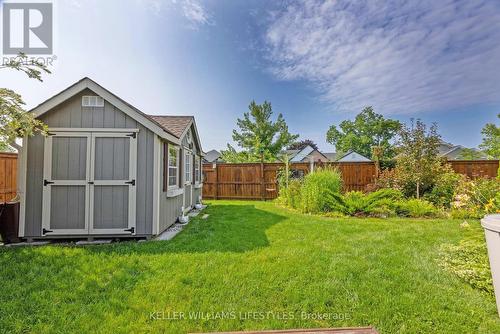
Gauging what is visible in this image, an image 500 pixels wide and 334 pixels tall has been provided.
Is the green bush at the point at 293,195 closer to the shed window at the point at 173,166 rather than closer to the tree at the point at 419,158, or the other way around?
the tree at the point at 419,158

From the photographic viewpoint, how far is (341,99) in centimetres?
1210

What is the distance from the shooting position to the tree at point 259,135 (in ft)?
64.3

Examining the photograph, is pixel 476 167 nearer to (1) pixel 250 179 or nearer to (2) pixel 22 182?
(1) pixel 250 179

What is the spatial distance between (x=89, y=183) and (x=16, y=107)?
1636 millimetres

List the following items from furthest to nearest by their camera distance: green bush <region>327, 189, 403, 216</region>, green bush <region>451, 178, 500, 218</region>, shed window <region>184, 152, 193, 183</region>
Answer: shed window <region>184, 152, 193, 183</region>
green bush <region>327, 189, 403, 216</region>
green bush <region>451, 178, 500, 218</region>

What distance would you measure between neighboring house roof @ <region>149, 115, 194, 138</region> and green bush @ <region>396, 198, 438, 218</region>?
703 centimetres

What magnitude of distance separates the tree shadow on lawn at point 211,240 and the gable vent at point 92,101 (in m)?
2.76

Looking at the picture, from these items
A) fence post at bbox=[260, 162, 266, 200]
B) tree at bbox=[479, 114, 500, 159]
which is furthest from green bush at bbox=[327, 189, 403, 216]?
tree at bbox=[479, 114, 500, 159]

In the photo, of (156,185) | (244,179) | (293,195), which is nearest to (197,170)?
(244,179)

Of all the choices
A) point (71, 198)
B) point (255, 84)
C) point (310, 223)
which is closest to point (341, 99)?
point (255, 84)

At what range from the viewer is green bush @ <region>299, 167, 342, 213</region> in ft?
25.4

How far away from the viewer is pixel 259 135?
1991cm

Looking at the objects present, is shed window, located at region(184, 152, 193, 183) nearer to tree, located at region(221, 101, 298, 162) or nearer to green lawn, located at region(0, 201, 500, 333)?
green lawn, located at region(0, 201, 500, 333)

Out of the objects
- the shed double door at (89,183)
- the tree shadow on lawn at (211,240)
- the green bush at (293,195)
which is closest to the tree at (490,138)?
the green bush at (293,195)
